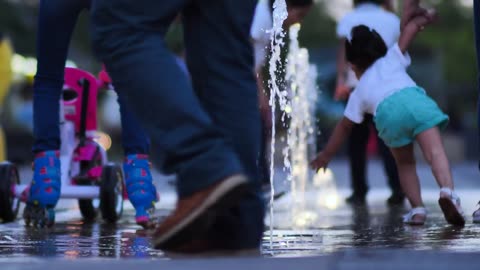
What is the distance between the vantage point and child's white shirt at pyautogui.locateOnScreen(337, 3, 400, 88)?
8.83m

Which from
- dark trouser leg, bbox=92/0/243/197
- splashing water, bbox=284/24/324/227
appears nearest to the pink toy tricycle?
dark trouser leg, bbox=92/0/243/197

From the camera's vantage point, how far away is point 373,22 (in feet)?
29.2

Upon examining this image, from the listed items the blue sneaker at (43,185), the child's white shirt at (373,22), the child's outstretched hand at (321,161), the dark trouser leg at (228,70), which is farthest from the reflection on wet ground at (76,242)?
the child's white shirt at (373,22)

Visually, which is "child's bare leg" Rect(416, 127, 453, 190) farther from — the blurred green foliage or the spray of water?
the blurred green foliage

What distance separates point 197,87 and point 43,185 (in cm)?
233

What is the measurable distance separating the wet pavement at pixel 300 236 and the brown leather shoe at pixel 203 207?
297 millimetres

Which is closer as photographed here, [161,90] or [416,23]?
[161,90]

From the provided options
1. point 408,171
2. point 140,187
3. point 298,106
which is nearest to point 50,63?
point 140,187

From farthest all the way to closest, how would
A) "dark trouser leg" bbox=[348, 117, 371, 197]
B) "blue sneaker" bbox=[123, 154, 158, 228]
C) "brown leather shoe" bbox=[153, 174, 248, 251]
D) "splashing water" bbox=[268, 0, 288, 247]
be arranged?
"dark trouser leg" bbox=[348, 117, 371, 197]
"splashing water" bbox=[268, 0, 288, 247]
"blue sneaker" bbox=[123, 154, 158, 228]
"brown leather shoe" bbox=[153, 174, 248, 251]

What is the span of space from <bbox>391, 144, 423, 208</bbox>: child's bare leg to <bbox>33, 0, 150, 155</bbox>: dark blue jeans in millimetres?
1475

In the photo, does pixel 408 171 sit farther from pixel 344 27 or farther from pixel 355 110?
pixel 344 27

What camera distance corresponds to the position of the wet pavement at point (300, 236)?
453 centimetres

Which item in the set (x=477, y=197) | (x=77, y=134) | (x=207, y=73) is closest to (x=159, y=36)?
(x=207, y=73)

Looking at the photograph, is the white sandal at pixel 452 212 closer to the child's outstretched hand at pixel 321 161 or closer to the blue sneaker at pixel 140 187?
the child's outstretched hand at pixel 321 161
